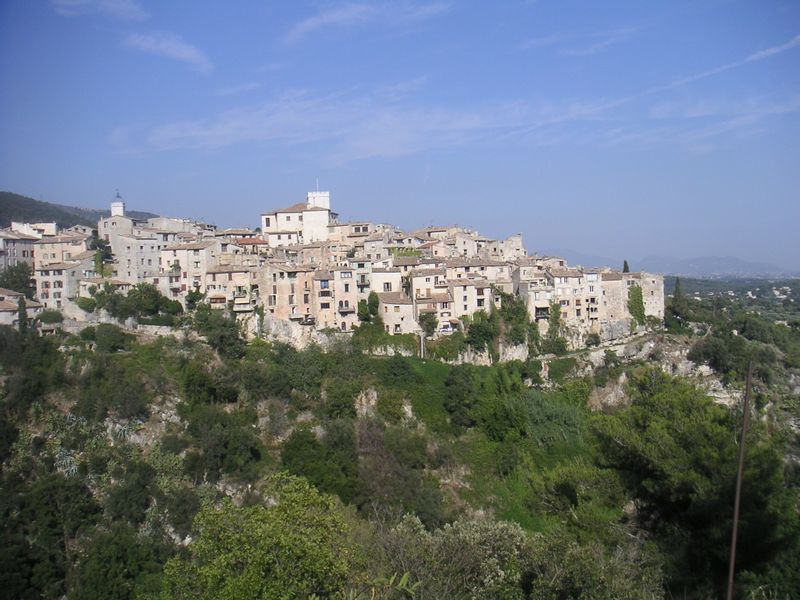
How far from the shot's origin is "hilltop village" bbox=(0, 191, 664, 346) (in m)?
34.8

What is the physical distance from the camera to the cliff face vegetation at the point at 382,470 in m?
12.2

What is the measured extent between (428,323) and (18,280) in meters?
20.6

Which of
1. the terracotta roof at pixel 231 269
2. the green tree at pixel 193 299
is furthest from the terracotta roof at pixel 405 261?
the green tree at pixel 193 299

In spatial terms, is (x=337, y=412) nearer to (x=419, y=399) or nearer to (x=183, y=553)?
(x=419, y=399)

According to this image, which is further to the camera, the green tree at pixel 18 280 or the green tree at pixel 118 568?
the green tree at pixel 18 280

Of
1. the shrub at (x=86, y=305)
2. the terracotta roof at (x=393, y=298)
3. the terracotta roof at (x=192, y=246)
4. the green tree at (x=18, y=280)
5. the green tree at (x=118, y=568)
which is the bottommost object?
the green tree at (x=118, y=568)

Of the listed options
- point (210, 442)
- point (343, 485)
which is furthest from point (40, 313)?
point (343, 485)

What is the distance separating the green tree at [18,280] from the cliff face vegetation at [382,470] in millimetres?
5425

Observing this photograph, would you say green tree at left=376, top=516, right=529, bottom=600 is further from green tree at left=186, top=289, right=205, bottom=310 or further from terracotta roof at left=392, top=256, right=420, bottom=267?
terracotta roof at left=392, top=256, right=420, bottom=267

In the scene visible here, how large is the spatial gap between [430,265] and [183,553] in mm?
20297

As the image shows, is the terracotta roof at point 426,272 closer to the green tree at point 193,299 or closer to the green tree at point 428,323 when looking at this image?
the green tree at point 428,323

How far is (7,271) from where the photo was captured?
35.7 metres

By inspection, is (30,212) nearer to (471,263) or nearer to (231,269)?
(231,269)

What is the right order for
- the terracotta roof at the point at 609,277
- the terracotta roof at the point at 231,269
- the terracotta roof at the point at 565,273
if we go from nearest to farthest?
the terracotta roof at the point at 231,269 → the terracotta roof at the point at 565,273 → the terracotta roof at the point at 609,277
